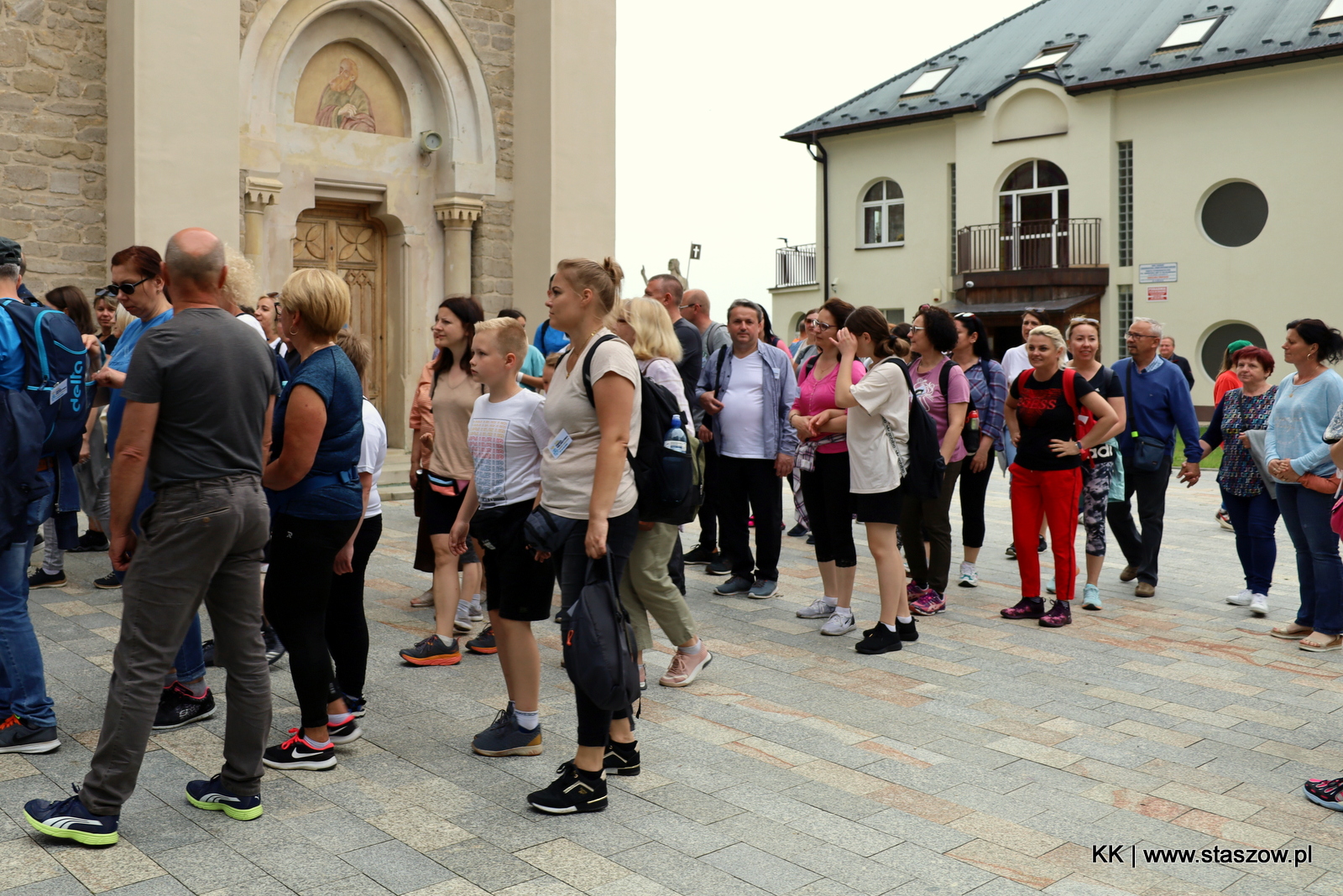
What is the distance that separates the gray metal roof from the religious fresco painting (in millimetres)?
20450

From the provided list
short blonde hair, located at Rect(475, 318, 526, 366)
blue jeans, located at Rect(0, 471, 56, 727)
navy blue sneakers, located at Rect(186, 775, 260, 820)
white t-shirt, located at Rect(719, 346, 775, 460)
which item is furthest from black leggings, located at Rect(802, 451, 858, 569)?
blue jeans, located at Rect(0, 471, 56, 727)

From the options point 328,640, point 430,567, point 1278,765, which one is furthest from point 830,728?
point 430,567

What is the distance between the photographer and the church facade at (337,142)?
11.4 meters

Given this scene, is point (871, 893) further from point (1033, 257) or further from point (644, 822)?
point (1033, 257)

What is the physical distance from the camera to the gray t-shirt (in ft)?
11.9

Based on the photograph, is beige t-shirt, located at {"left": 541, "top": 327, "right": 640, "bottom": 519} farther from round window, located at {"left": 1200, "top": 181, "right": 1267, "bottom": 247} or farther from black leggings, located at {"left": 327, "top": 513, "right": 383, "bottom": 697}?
round window, located at {"left": 1200, "top": 181, "right": 1267, "bottom": 247}

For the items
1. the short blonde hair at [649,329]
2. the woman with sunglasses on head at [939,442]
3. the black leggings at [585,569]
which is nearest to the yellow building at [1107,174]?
the woman with sunglasses on head at [939,442]

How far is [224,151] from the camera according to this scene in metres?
11.7

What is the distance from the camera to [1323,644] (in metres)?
6.59

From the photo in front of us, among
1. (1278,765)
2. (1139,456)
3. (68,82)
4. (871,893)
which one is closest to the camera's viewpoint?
(871,893)

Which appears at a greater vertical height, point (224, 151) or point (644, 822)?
point (224, 151)

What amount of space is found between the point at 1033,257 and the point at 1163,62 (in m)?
5.57

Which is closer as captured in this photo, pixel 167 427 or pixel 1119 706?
pixel 167 427

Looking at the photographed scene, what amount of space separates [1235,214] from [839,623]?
25.0 metres
